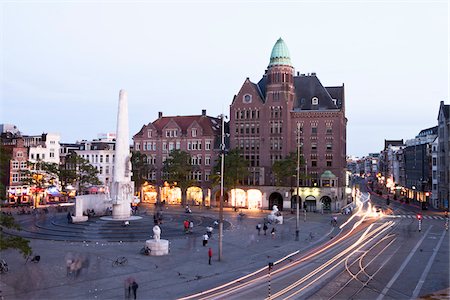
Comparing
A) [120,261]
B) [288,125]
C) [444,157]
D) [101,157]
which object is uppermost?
[288,125]

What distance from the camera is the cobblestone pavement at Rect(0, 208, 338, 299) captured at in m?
27.9

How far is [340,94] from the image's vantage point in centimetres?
9362

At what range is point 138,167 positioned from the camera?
97.3 m

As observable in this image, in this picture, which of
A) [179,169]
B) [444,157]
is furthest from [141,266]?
[444,157]

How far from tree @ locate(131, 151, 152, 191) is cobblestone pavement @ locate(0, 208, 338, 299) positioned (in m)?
44.9

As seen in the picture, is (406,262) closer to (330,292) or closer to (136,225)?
(330,292)

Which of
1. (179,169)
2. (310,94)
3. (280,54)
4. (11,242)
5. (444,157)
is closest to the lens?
(11,242)

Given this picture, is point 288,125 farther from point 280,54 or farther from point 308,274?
point 308,274

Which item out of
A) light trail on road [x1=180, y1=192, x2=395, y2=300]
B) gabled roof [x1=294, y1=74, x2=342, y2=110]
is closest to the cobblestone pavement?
light trail on road [x1=180, y1=192, x2=395, y2=300]

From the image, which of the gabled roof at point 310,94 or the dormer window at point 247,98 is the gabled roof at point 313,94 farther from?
the dormer window at point 247,98

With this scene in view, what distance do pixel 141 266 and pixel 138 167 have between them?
63.6 meters

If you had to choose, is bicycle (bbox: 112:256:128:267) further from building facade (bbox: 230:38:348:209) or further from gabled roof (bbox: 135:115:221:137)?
gabled roof (bbox: 135:115:221:137)

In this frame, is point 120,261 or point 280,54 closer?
point 120,261

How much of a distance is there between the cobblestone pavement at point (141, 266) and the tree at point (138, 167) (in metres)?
44.9
